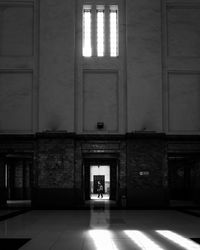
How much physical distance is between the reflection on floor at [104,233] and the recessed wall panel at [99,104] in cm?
770

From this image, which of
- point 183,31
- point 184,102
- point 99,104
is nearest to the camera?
point 99,104

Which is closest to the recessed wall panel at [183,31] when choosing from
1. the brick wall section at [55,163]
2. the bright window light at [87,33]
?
the bright window light at [87,33]

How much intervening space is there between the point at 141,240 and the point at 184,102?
14.4m

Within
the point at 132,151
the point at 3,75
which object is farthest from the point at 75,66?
the point at 132,151

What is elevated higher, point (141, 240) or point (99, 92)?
point (99, 92)

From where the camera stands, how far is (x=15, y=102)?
24.4 metres

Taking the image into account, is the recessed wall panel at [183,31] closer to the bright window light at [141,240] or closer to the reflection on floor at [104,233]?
the reflection on floor at [104,233]

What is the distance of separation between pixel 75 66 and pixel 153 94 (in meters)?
4.55

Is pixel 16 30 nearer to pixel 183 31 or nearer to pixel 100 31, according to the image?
pixel 100 31

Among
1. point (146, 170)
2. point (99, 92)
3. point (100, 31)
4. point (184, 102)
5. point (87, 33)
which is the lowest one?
point (146, 170)

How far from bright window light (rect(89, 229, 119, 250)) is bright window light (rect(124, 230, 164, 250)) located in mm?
567

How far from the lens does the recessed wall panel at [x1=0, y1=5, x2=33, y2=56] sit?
24766 mm

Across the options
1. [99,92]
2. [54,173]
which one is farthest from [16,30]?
[54,173]

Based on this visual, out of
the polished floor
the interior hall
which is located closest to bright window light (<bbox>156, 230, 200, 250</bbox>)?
the polished floor
